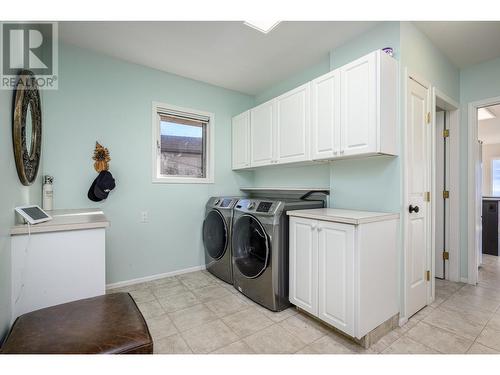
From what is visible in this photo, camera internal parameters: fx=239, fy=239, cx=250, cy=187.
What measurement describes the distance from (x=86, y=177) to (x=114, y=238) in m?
0.69

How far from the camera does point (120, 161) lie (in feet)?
8.41

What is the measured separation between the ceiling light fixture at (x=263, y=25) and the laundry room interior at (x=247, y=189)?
17 mm

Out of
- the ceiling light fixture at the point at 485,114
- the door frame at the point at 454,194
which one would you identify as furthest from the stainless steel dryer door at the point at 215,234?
the ceiling light fixture at the point at 485,114

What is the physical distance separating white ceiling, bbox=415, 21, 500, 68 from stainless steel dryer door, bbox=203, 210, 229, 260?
259 cm

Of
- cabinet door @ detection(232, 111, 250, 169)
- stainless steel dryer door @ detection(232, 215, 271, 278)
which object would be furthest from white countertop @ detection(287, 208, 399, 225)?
cabinet door @ detection(232, 111, 250, 169)

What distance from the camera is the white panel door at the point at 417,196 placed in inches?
75.4

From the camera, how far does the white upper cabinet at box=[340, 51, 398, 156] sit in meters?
1.70

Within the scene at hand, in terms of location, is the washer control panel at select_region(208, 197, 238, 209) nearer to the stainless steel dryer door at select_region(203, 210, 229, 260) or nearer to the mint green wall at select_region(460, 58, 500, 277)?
the stainless steel dryer door at select_region(203, 210, 229, 260)

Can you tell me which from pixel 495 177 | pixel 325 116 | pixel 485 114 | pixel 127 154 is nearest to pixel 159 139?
pixel 127 154

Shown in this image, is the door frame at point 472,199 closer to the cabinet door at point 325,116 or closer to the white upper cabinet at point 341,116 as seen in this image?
the white upper cabinet at point 341,116

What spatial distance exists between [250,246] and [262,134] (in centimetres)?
130

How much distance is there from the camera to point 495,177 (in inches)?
274

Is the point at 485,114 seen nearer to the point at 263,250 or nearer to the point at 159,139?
the point at 263,250
